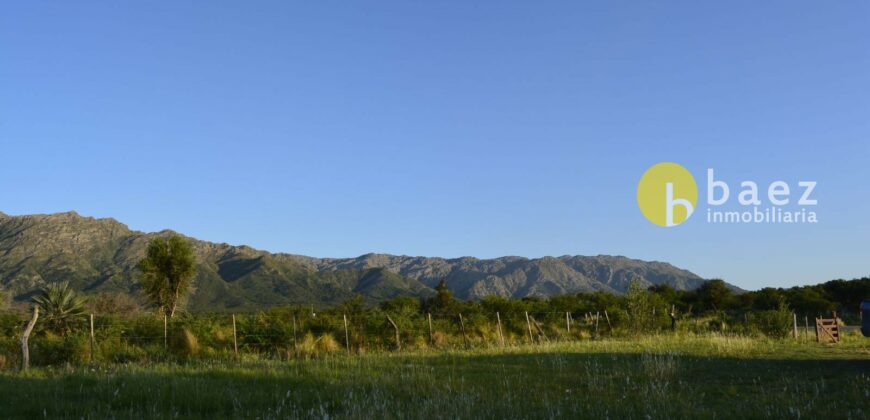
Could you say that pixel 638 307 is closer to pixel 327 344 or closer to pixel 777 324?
pixel 777 324

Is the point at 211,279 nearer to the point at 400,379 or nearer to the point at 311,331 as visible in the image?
the point at 311,331

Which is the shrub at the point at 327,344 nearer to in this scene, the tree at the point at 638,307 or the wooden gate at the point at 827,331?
the tree at the point at 638,307

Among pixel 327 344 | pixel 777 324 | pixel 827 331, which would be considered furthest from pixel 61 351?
pixel 827 331

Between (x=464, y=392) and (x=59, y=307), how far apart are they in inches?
962

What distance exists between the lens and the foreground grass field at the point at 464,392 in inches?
322

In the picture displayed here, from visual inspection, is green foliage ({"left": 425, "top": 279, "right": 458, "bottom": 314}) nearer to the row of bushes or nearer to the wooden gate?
the row of bushes

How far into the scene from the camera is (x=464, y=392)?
9391 mm

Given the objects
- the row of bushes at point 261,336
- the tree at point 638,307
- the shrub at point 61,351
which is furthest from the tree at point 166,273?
the tree at point 638,307

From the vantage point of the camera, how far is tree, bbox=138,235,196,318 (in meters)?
42.9

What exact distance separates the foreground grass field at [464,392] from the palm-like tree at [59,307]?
1408cm

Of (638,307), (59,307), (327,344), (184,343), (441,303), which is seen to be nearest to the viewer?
(184,343)

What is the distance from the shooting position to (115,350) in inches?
894

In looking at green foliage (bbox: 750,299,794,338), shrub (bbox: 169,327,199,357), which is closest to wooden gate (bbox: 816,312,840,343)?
green foliage (bbox: 750,299,794,338)

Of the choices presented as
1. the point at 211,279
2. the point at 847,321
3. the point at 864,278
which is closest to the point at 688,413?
the point at 847,321
